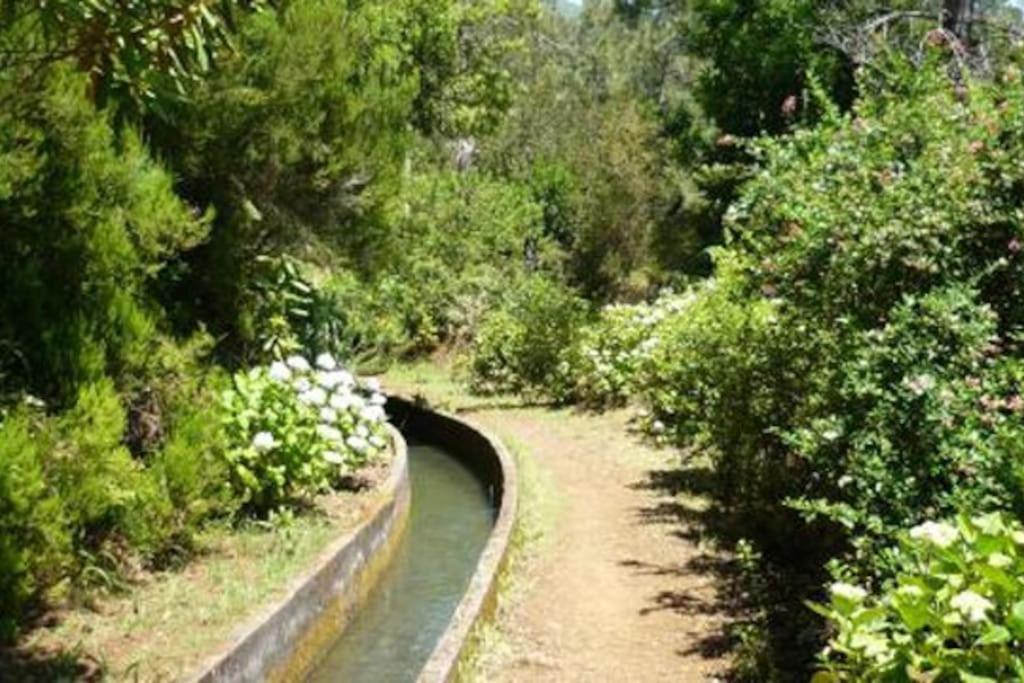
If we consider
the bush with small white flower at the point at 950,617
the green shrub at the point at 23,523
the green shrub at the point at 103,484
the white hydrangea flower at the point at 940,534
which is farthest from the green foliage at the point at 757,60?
the bush with small white flower at the point at 950,617

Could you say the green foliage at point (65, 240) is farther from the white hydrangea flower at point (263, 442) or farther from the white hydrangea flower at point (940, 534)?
the white hydrangea flower at point (940, 534)

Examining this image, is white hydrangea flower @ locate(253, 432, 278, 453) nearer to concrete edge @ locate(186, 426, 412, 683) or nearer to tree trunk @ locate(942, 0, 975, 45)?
concrete edge @ locate(186, 426, 412, 683)

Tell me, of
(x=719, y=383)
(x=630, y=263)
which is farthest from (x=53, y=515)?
(x=630, y=263)

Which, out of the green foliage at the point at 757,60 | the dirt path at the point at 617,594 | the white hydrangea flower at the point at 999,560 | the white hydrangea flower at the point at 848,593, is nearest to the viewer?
the white hydrangea flower at the point at 999,560

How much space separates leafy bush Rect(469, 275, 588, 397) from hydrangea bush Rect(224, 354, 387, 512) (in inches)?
373

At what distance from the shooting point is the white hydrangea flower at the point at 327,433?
1210 cm

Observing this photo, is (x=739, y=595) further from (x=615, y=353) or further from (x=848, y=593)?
(x=615, y=353)

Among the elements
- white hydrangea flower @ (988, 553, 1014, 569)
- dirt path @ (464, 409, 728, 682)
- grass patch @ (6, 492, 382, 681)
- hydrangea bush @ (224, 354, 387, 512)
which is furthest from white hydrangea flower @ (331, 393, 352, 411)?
white hydrangea flower @ (988, 553, 1014, 569)

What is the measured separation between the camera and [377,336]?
27219 mm

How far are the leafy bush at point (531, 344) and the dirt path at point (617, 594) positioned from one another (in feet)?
24.4

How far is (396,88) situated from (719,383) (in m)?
6.48

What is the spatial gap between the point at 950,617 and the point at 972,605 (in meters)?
0.10

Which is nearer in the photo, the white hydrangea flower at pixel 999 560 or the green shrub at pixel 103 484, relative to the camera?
the white hydrangea flower at pixel 999 560

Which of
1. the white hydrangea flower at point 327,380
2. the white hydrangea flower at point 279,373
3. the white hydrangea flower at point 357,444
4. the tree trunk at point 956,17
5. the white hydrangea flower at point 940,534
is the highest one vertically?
the tree trunk at point 956,17
